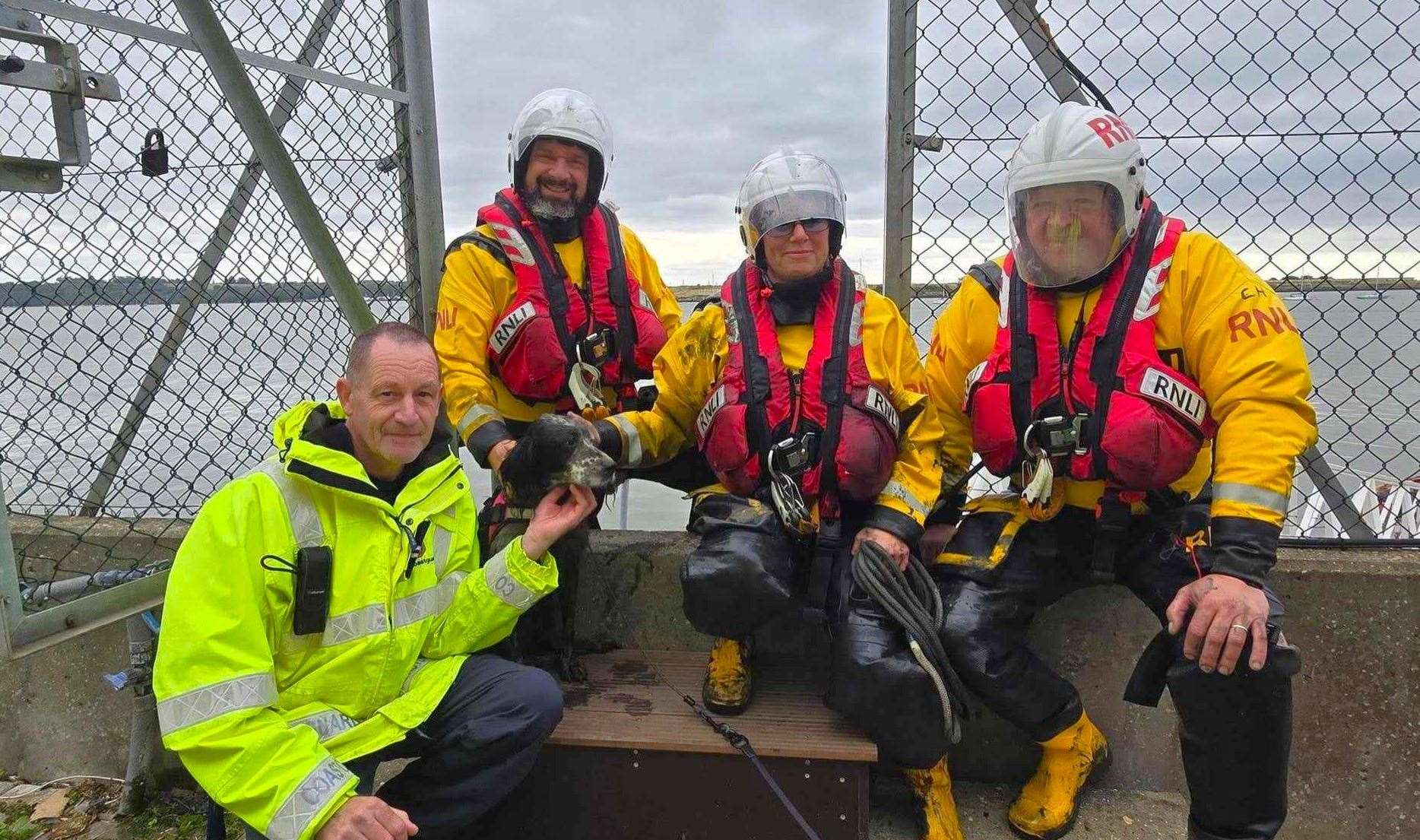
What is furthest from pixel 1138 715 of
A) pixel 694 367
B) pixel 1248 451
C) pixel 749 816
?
pixel 694 367

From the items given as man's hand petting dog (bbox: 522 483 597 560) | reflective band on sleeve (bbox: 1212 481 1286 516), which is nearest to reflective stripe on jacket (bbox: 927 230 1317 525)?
reflective band on sleeve (bbox: 1212 481 1286 516)

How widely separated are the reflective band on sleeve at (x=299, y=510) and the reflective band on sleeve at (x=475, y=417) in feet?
2.49

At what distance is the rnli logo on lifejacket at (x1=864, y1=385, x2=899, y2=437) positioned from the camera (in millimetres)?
2526

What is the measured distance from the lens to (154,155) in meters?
2.47

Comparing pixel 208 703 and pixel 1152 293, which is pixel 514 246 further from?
pixel 1152 293

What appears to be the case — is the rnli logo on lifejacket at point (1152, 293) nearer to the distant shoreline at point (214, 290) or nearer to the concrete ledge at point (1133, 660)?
the distant shoreline at point (214, 290)

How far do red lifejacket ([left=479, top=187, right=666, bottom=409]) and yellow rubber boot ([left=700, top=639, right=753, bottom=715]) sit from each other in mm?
1011

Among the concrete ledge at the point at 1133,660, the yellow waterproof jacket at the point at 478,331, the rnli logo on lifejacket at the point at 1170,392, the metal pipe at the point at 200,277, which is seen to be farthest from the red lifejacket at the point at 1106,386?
the metal pipe at the point at 200,277

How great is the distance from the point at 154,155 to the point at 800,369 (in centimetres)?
196

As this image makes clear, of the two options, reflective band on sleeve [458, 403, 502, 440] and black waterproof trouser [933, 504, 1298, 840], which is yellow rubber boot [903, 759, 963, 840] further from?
reflective band on sleeve [458, 403, 502, 440]

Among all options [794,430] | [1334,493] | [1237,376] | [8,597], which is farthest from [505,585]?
[1334,493]

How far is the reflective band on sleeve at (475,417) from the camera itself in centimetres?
→ 280

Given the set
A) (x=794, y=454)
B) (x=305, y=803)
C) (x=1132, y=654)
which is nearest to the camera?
(x=305, y=803)

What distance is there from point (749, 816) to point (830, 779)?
A: 0.25 m
